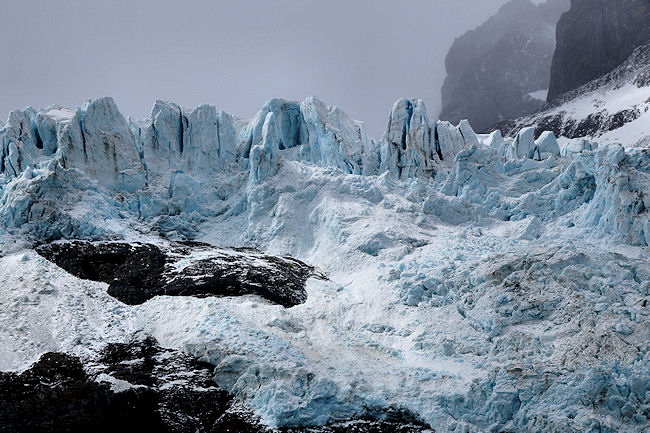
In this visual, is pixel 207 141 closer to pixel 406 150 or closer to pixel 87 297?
pixel 406 150

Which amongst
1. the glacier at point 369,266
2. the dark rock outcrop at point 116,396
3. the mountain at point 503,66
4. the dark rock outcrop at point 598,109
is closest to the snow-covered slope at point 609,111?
the dark rock outcrop at point 598,109

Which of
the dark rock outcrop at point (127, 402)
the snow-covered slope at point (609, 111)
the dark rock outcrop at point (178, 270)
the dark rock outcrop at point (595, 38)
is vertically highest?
the dark rock outcrop at point (595, 38)

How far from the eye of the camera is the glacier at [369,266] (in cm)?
1357

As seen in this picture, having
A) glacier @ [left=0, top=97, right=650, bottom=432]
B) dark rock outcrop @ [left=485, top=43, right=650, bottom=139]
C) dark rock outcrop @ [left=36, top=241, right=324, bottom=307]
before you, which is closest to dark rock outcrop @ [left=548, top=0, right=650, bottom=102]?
dark rock outcrop @ [left=485, top=43, right=650, bottom=139]

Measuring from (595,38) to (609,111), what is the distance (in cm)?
4867

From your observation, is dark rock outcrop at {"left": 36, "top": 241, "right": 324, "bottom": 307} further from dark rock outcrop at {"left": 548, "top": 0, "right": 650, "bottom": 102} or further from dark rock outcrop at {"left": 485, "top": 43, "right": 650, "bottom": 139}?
dark rock outcrop at {"left": 548, "top": 0, "right": 650, "bottom": 102}

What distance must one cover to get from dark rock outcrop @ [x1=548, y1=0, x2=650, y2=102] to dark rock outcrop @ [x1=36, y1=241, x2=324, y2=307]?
12101cm

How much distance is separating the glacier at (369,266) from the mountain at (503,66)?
120314mm

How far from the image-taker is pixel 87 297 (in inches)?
771

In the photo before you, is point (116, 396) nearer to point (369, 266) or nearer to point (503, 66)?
point (369, 266)

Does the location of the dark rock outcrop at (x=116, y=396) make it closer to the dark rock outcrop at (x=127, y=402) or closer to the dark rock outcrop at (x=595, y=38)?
the dark rock outcrop at (x=127, y=402)

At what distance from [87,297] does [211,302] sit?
19.0 ft

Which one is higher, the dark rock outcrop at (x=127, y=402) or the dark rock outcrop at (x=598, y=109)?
the dark rock outcrop at (x=598, y=109)

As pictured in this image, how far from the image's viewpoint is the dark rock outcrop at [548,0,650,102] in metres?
110
